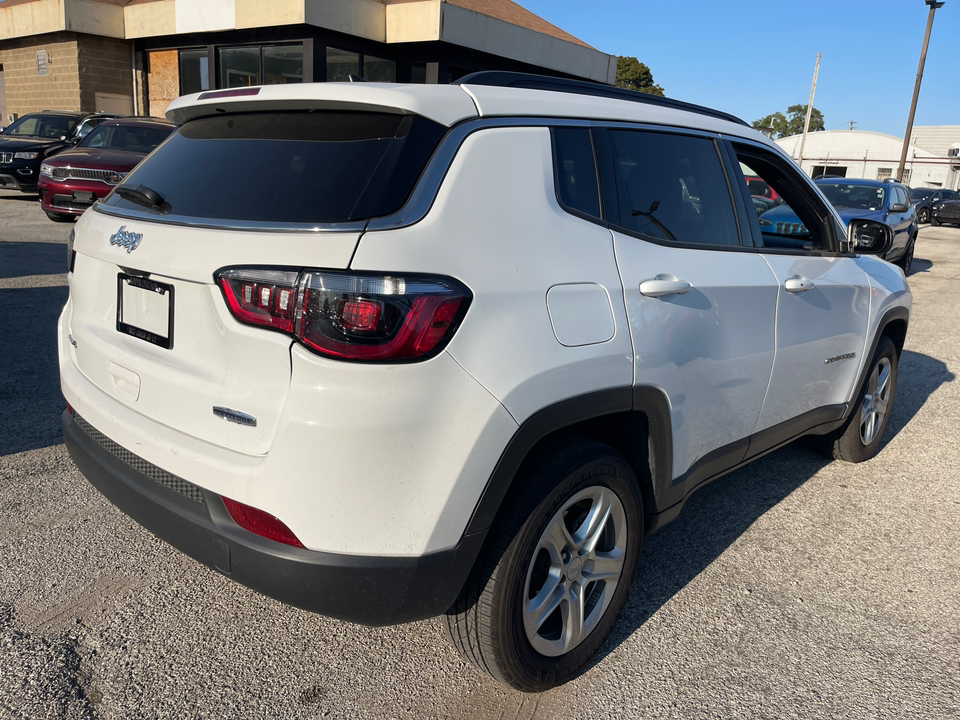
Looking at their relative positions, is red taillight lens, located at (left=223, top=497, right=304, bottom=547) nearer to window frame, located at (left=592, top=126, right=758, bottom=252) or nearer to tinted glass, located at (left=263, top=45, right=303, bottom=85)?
window frame, located at (left=592, top=126, right=758, bottom=252)

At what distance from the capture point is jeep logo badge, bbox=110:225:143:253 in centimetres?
226

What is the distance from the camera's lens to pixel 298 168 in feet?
6.98

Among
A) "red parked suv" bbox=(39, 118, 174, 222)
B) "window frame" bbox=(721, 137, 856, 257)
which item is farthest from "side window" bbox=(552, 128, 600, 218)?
"red parked suv" bbox=(39, 118, 174, 222)

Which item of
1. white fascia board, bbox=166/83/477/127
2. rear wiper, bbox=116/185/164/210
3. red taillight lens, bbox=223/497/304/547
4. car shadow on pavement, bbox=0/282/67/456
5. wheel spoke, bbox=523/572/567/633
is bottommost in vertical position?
car shadow on pavement, bbox=0/282/67/456

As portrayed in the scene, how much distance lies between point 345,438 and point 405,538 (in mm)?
311

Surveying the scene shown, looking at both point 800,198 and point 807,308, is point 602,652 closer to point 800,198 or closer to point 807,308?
point 807,308

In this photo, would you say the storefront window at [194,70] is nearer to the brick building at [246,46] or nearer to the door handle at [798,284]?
the brick building at [246,46]

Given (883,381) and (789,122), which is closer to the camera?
(883,381)

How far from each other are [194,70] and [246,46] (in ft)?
8.31

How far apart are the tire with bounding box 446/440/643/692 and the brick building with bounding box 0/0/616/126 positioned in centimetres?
1738

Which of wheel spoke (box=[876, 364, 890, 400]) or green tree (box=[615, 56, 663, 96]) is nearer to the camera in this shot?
wheel spoke (box=[876, 364, 890, 400])

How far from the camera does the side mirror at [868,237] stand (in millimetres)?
3852

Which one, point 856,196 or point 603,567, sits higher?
point 856,196

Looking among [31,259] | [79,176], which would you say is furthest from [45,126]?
[31,259]
